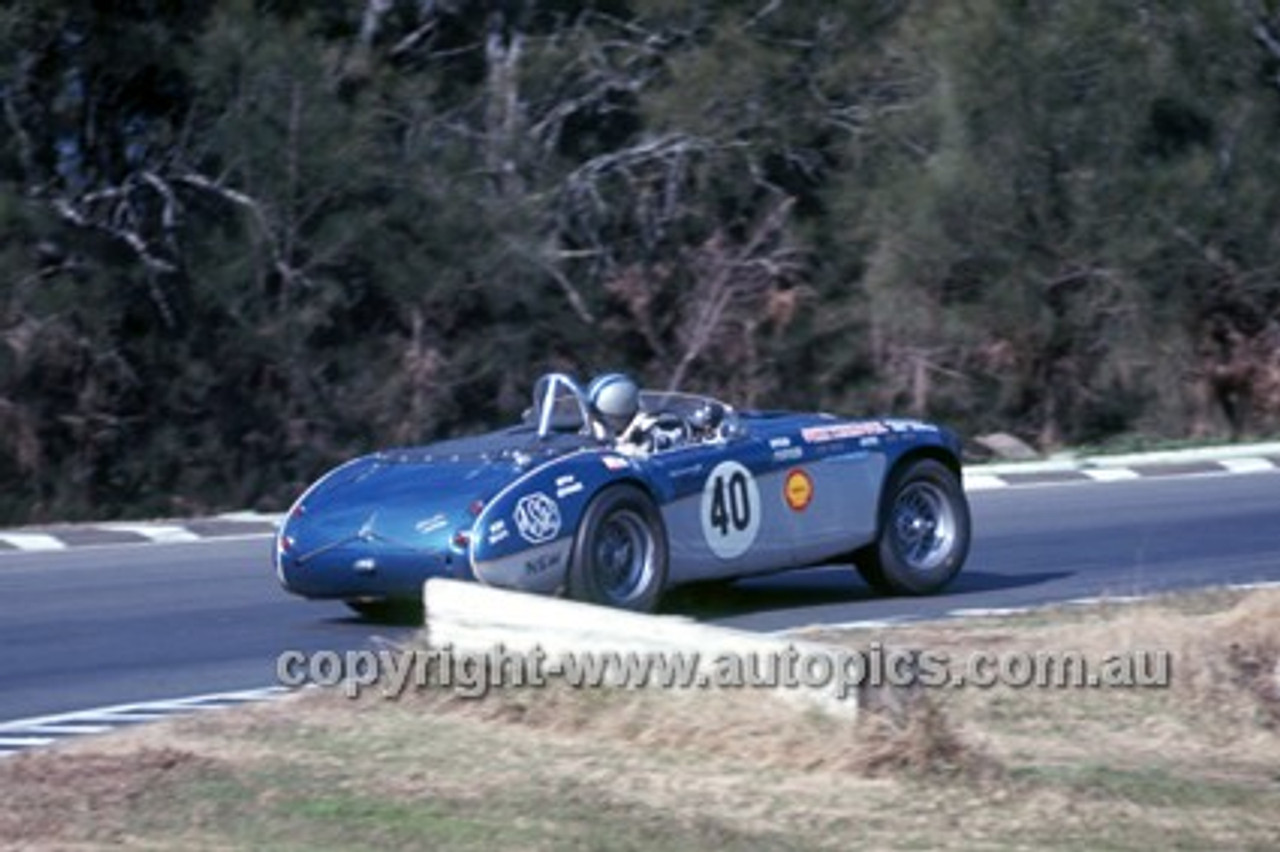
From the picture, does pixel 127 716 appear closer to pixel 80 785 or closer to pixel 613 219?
pixel 80 785

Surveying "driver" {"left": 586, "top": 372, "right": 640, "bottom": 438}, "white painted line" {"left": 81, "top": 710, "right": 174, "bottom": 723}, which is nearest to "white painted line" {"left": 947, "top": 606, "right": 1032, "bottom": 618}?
"driver" {"left": 586, "top": 372, "right": 640, "bottom": 438}

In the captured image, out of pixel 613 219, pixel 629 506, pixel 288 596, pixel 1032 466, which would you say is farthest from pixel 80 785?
pixel 613 219

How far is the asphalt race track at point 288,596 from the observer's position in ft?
41.3

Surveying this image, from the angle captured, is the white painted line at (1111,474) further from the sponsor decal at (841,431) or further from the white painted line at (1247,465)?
the sponsor decal at (841,431)

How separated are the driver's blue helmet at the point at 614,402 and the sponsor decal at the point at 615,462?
576 millimetres

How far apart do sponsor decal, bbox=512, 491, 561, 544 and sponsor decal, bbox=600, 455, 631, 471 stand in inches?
18.2

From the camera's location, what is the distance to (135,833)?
8375 mm

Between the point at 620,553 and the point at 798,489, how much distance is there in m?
1.34

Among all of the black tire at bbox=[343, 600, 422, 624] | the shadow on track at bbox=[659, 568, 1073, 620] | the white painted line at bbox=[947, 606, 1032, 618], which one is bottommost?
the white painted line at bbox=[947, 606, 1032, 618]

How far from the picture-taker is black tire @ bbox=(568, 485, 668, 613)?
42.3 ft

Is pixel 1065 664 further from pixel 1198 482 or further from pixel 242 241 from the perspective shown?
pixel 242 241

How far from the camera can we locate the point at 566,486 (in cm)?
1295

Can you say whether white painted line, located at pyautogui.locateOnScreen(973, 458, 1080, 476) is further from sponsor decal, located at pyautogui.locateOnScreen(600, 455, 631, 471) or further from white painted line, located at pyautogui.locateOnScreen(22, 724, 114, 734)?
white painted line, located at pyautogui.locateOnScreen(22, 724, 114, 734)

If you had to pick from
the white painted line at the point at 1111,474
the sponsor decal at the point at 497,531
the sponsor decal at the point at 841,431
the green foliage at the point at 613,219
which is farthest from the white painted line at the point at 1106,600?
the green foliage at the point at 613,219
